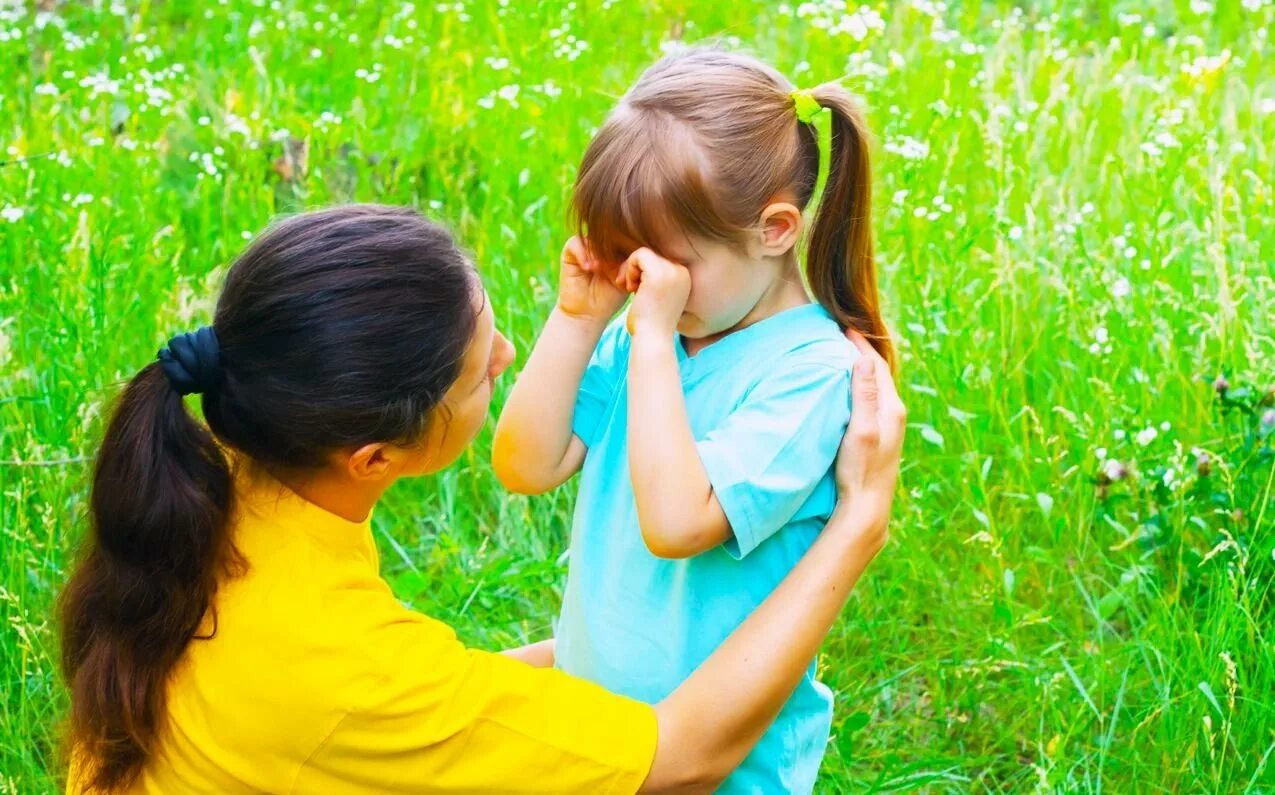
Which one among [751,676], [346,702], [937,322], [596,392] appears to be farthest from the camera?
[937,322]

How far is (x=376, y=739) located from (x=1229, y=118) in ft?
9.87

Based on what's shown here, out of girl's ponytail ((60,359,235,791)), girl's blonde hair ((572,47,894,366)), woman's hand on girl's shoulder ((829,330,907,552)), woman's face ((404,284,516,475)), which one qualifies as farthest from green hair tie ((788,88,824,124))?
girl's ponytail ((60,359,235,791))

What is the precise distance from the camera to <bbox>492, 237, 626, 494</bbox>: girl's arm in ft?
5.74

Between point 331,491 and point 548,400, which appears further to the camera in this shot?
point 548,400

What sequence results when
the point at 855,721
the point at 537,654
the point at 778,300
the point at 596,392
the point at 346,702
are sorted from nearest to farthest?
the point at 346,702 < the point at 778,300 < the point at 596,392 < the point at 537,654 < the point at 855,721

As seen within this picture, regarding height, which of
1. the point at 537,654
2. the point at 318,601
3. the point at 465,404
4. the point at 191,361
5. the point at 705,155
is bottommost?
the point at 537,654

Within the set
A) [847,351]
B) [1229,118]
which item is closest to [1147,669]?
[847,351]

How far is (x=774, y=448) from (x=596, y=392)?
371 millimetres

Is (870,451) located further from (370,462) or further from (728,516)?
(370,462)

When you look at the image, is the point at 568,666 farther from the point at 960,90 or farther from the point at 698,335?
the point at 960,90

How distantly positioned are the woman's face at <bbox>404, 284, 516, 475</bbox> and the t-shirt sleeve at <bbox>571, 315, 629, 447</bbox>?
0.16 meters

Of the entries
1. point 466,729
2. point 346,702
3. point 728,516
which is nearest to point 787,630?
point 728,516

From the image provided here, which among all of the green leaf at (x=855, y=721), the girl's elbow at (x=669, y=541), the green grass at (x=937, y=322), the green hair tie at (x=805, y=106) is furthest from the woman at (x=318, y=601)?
the green leaf at (x=855, y=721)

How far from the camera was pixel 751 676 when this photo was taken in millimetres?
1586
